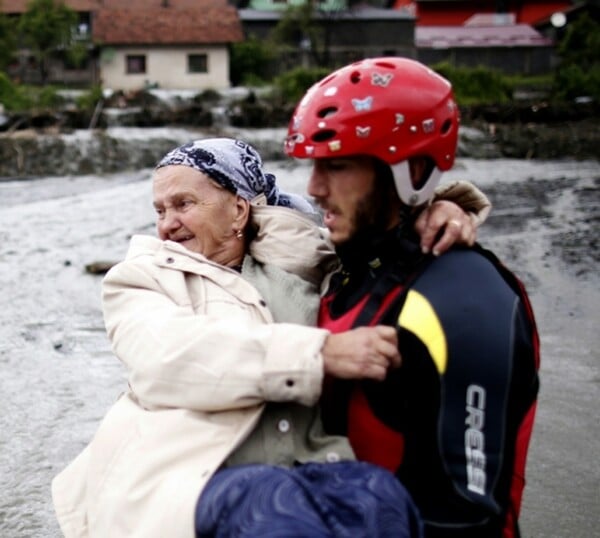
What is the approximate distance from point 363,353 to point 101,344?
5.07 meters

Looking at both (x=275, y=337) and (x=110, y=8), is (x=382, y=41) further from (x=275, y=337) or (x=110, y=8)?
(x=275, y=337)

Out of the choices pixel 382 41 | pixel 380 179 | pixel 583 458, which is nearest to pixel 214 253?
pixel 380 179

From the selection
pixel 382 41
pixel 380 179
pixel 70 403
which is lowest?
pixel 382 41

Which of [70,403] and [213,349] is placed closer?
[213,349]

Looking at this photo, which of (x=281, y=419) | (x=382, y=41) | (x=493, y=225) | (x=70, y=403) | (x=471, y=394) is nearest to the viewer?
(x=471, y=394)

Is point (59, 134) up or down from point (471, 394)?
down

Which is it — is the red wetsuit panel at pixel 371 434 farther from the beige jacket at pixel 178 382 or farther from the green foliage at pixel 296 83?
the green foliage at pixel 296 83

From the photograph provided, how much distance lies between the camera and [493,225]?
1215 cm

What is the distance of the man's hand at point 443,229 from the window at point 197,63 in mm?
49624

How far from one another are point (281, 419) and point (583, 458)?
9.63 feet

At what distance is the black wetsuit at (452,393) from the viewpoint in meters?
2.02

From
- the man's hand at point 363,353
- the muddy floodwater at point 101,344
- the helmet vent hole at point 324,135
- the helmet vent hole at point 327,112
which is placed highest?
the helmet vent hole at point 327,112

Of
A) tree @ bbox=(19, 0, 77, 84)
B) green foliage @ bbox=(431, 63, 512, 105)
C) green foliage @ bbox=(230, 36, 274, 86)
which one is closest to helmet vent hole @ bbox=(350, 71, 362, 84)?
green foliage @ bbox=(431, 63, 512, 105)

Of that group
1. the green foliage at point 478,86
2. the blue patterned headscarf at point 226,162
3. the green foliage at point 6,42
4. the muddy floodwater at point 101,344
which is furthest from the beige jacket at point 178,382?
the green foliage at point 6,42
